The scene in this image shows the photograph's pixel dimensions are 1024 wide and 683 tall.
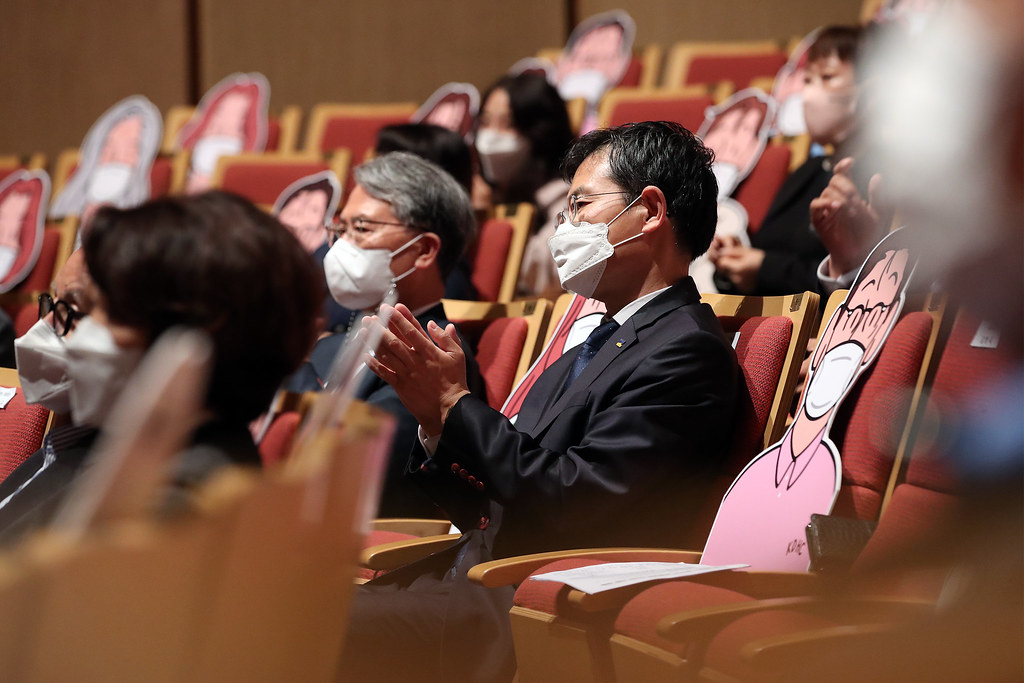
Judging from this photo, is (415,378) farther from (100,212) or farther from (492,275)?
(492,275)

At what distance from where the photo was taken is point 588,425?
136 centimetres

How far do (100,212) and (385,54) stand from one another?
14.3ft

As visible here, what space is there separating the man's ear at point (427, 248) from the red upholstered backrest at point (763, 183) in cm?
95

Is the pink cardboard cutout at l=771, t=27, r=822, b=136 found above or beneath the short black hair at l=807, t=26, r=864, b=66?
beneath

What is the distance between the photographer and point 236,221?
79cm

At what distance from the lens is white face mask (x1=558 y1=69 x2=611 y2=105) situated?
12.9 ft

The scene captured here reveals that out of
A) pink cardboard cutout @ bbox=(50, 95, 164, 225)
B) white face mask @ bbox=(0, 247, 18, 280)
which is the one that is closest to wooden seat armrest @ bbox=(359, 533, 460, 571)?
white face mask @ bbox=(0, 247, 18, 280)

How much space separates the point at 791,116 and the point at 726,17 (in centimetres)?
152

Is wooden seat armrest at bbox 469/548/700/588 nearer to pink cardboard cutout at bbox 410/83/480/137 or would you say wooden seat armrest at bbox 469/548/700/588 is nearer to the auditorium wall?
pink cardboard cutout at bbox 410/83/480/137

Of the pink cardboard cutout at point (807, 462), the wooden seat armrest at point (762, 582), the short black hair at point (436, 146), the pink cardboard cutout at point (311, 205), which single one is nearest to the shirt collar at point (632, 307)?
the pink cardboard cutout at point (807, 462)

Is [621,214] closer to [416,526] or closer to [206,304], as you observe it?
[416,526]

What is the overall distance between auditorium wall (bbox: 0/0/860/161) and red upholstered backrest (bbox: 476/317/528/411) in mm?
3252

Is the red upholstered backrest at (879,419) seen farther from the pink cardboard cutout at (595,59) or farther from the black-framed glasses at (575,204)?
the pink cardboard cutout at (595,59)

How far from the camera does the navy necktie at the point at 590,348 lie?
151 centimetres
